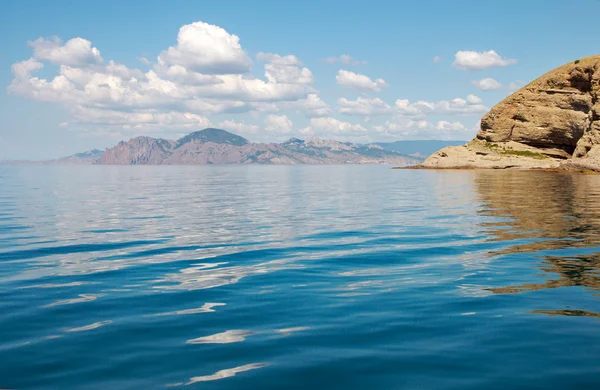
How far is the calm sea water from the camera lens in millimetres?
7645

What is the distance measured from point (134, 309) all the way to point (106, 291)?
2.34 m

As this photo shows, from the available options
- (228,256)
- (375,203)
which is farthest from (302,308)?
(375,203)

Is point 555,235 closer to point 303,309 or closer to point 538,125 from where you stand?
point 303,309

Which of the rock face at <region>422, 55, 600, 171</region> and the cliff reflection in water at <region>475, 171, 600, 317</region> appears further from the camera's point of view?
the rock face at <region>422, 55, 600, 171</region>

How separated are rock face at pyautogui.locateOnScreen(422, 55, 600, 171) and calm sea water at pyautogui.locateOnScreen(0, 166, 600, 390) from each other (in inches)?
4719

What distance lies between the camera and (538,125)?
140125 millimetres

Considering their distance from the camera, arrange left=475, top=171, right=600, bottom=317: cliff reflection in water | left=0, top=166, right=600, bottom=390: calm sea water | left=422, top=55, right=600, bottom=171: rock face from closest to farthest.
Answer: left=0, top=166, right=600, bottom=390: calm sea water → left=475, top=171, right=600, bottom=317: cliff reflection in water → left=422, top=55, right=600, bottom=171: rock face

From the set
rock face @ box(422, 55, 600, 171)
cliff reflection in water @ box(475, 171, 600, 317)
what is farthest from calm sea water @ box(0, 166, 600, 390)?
rock face @ box(422, 55, 600, 171)

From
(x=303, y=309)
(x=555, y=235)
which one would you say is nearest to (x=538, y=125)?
(x=555, y=235)

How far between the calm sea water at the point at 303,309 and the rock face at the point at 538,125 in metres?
120

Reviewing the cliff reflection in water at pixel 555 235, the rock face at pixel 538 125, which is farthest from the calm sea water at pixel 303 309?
the rock face at pixel 538 125

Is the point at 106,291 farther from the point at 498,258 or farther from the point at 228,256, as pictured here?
the point at 498,258

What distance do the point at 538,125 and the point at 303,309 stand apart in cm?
14761

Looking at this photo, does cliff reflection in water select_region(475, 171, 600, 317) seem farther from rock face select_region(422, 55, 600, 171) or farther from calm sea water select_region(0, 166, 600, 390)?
rock face select_region(422, 55, 600, 171)
